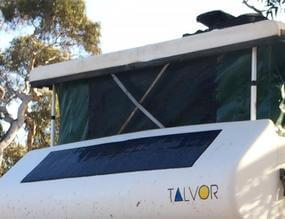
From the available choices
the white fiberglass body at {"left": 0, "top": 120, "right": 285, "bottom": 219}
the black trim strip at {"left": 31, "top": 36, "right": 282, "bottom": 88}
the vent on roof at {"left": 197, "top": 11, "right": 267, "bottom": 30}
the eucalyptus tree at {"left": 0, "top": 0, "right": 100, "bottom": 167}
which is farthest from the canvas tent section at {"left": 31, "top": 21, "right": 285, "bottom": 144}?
the eucalyptus tree at {"left": 0, "top": 0, "right": 100, "bottom": 167}

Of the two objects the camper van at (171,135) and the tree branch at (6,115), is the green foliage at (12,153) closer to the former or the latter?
the tree branch at (6,115)

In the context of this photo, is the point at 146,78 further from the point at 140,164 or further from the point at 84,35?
the point at 84,35

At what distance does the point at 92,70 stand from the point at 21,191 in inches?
40.9

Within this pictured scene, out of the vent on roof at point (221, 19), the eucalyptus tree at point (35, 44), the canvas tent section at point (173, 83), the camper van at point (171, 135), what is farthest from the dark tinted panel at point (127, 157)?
the eucalyptus tree at point (35, 44)

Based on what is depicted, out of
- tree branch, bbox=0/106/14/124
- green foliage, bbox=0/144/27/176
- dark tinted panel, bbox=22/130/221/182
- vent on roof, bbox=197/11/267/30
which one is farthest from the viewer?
green foliage, bbox=0/144/27/176

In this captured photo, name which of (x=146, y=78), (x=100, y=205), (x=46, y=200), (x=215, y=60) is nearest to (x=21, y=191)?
(x=46, y=200)

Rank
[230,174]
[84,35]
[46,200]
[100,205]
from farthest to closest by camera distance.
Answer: [84,35]
[46,200]
[100,205]
[230,174]

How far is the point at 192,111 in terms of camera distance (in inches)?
171

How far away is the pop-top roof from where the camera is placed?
3902mm

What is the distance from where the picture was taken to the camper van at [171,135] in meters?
3.54

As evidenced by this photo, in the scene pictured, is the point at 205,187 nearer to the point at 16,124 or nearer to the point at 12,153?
the point at 16,124

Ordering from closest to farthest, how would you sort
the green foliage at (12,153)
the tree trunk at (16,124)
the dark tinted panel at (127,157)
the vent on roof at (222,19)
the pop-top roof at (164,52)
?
the dark tinted panel at (127,157) < the pop-top roof at (164,52) < the vent on roof at (222,19) < the tree trunk at (16,124) < the green foliage at (12,153)

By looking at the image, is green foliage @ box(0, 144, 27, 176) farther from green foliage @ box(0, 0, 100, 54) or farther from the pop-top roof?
the pop-top roof

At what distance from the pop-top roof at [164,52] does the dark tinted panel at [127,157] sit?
0.58 metres
